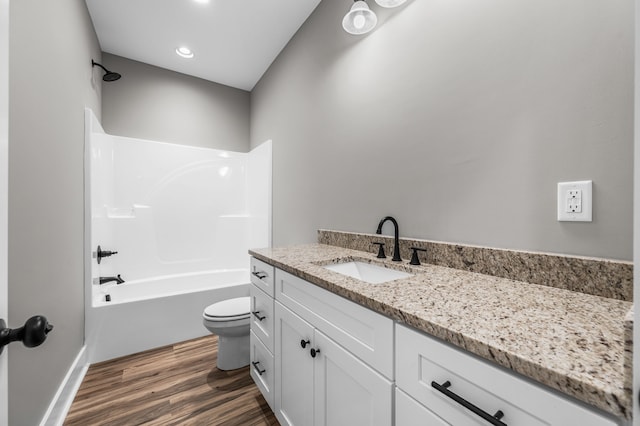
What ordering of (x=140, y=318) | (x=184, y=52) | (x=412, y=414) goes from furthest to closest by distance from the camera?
1. (x=184, y=52)
2. (x=140, y=318)
3. (x=412, y=414)

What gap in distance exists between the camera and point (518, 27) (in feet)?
3.15

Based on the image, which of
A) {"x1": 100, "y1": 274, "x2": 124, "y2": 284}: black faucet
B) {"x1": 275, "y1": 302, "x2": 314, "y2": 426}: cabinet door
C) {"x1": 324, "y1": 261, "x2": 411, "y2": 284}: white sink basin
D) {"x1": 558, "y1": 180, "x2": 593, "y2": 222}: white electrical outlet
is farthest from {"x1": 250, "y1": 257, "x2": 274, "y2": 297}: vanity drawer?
{"x1": 100, "y1": 274, "x2": 124, "y2": 284}: black faucet

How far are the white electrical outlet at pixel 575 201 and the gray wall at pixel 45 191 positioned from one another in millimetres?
1975

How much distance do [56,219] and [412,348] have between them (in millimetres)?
1871

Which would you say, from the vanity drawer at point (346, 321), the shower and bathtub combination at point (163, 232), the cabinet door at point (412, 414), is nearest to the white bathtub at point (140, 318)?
the shower and bathtub combination at point (163, 232)

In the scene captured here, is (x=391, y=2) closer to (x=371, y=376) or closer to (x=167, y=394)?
(x=371, y=376)

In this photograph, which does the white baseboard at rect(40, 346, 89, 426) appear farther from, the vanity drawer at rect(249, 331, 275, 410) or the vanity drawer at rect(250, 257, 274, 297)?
the vanity drawer at rect(250, 257, 274, 297)

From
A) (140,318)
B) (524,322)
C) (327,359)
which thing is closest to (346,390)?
(327,359)

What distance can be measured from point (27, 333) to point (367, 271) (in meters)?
1.21

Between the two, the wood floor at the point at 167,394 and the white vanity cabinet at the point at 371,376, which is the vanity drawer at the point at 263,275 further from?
the wood floor at the point at 167,394

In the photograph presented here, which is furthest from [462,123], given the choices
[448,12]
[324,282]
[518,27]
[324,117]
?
[324,117]

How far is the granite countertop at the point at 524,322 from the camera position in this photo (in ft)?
1.30

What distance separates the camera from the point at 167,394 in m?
1.65

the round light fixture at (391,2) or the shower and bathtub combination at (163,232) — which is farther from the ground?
the round light fixture at (391,2)
